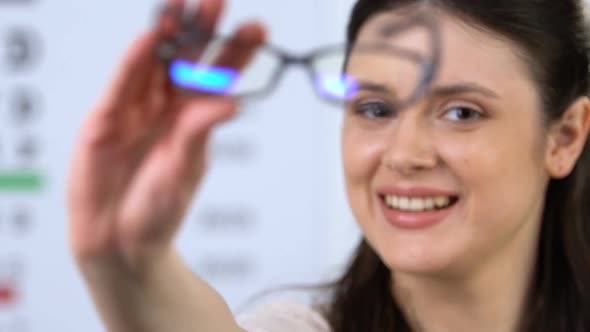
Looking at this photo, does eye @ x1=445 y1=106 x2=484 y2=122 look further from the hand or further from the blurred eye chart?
the blurred eye chart

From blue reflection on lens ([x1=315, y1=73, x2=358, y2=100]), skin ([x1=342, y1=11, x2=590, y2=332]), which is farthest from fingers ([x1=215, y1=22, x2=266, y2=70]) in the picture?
skin ([x1=342, y1=11, x2=590, y2=332])

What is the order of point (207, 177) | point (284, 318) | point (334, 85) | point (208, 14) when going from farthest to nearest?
point (207, 177), point (284, 318), point (334, 85), point (208, 14)

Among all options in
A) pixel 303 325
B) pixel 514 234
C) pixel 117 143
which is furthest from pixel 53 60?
pixel 117 143

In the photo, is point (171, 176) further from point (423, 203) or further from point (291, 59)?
point (423, 203)

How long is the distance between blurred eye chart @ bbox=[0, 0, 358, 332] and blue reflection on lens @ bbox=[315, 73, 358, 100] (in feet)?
2.68

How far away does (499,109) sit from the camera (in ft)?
2.88

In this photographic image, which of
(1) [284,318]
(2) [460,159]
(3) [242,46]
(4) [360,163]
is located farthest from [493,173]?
(3) [242,46]

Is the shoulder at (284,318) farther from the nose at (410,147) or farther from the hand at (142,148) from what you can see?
the hand at (142,148)

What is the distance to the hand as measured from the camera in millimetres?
509

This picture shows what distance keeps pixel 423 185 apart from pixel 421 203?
0.02 metres

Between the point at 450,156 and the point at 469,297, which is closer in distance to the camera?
the point at 450,156

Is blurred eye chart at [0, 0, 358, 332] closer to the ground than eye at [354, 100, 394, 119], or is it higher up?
closer to the ground

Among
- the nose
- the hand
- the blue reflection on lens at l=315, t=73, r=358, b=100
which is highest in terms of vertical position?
the hand

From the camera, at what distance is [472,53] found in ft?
2.80
